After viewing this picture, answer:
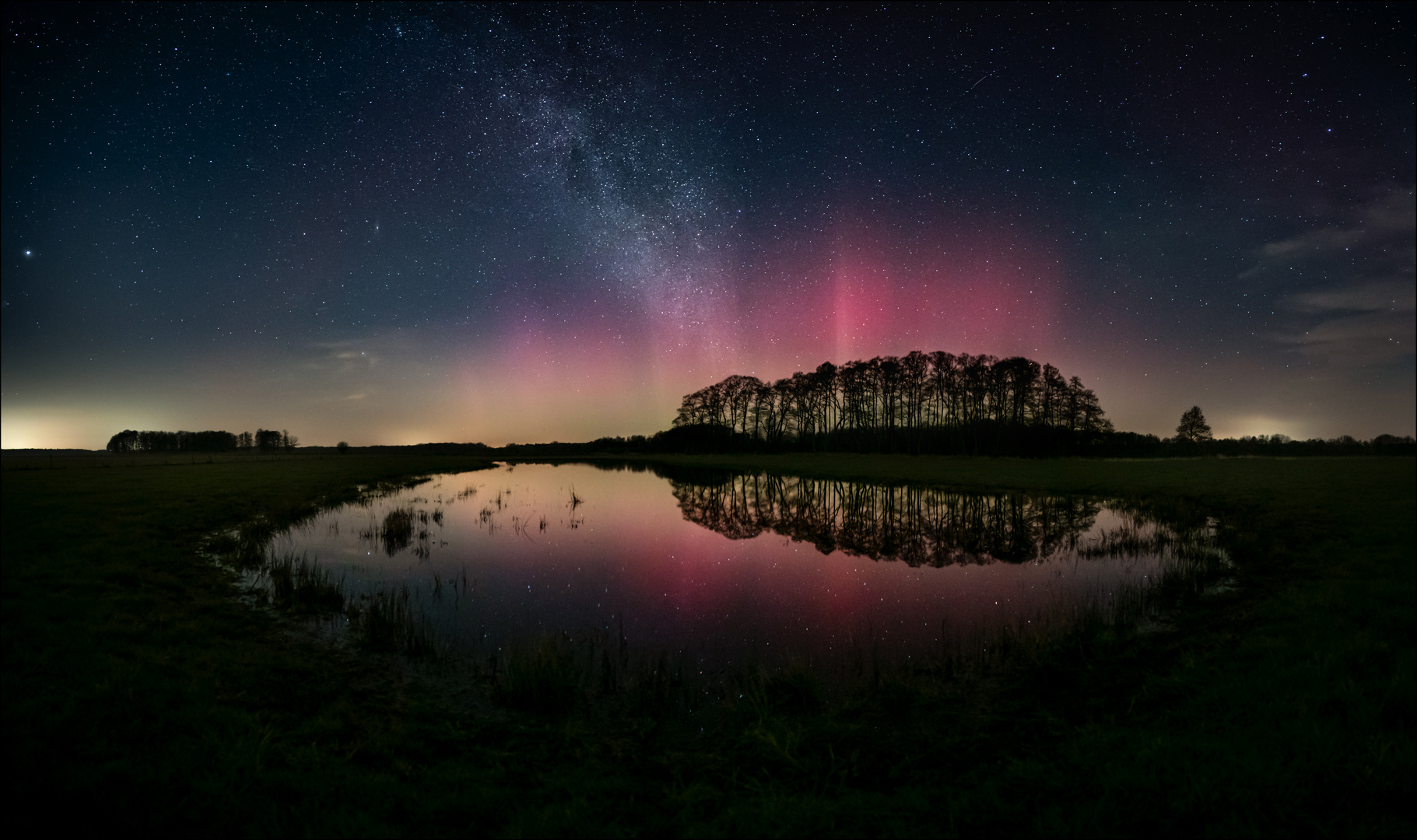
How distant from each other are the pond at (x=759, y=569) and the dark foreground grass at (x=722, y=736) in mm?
1909

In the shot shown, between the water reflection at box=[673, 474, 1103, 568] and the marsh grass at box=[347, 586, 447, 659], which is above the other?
the water reflection at box=[673, 474, 1103, 568]

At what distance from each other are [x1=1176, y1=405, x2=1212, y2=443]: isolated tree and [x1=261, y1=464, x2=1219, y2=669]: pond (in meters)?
99.9

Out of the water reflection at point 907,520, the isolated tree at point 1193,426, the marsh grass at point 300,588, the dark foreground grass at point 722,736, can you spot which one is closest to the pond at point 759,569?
the water reflection at point 907,520

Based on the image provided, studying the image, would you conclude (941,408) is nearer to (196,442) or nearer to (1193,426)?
(1193,426)

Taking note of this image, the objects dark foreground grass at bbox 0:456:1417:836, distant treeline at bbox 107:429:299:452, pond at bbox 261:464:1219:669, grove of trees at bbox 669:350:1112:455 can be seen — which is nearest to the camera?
dark foreground grass at bbox 0:456:1417:836

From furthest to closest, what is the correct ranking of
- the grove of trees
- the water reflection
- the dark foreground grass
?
the grove of trees < the water reflection < the dark foreground grass

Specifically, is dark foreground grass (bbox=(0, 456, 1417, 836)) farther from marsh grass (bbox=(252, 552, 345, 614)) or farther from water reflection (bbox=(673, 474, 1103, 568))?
water reflection (bbox=(673, 474, 1103, 568))

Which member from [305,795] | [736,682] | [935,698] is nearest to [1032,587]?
[935,698]

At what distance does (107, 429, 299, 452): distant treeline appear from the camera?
133500 mm

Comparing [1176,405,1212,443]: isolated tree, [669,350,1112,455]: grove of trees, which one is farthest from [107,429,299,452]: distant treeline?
[1176,405,1212,443]: isolated tree

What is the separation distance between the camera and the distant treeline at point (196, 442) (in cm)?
13350

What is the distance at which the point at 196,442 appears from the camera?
14300 cm

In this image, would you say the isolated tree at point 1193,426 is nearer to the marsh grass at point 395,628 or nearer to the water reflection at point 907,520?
the water reflection at point 907,520

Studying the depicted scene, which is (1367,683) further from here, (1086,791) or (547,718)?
(547,718)
